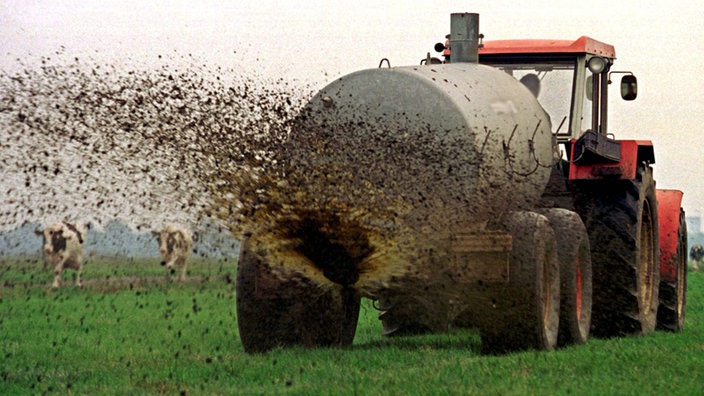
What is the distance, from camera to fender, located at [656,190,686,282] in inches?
553

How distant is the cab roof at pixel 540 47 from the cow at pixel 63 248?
46.1 feet

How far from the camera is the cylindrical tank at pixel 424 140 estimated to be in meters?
10.3

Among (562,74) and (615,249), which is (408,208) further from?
(562,74)

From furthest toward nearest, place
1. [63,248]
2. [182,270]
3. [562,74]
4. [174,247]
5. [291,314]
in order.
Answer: [174,247]
[182,270]
[63,248]
[562,74]
[291,314]

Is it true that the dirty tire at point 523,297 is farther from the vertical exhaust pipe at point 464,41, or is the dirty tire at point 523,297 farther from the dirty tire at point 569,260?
the vertical exhaust pipe at point 464,41

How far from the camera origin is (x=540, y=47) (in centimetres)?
1354

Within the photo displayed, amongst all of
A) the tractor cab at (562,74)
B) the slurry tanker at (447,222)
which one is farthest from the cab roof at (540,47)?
the slurry tanker at (447,222)

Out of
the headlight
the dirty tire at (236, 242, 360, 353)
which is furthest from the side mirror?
the dirty tire at (236, 242, 360, 353)

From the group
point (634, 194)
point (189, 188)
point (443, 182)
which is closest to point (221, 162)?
point (189, 188)

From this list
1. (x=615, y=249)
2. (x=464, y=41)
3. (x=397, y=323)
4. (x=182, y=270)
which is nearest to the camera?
(x=615, y=249)

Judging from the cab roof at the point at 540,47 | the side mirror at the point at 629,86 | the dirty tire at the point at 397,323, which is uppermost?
the cab roof at the point at 540,47

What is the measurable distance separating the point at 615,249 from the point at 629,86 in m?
2.12

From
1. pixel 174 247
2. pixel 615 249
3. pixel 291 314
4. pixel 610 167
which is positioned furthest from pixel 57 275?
Answer: pixel 610 167

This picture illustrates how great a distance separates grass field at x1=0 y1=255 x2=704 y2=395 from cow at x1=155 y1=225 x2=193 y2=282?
1477cm
